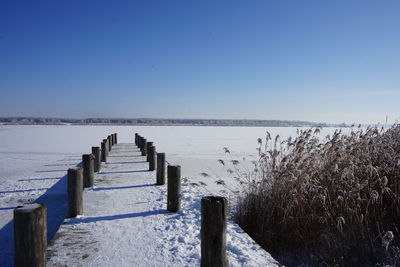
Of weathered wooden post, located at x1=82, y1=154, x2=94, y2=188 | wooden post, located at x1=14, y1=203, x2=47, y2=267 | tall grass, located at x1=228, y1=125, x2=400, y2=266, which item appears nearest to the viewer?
wooden post, located at x1=14, y1=203, x2=47, y2=267

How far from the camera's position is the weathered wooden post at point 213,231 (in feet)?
8.80

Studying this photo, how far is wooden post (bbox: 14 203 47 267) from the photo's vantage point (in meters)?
2.61

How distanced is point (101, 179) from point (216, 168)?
5.72 m

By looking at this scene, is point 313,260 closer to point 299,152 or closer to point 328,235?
point 328,235

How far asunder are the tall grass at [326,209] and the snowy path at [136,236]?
2.89 ft

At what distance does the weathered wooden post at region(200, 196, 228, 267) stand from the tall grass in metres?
1.93

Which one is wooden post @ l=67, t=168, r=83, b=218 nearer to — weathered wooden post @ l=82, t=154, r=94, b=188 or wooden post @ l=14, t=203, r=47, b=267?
wooden post @ l=14, t=203, r=47, b=267

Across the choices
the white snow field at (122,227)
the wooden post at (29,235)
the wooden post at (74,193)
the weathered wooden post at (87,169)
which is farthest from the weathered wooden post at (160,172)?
the wooden post at (29,235)

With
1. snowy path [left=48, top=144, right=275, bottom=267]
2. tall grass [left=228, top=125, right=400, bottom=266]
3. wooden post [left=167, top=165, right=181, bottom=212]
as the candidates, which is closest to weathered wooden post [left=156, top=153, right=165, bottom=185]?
snowy path [left=48, top=144, right=275, bottom=267]

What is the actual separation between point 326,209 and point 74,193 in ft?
12.4

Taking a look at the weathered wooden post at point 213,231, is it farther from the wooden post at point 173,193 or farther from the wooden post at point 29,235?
the wooden post at point 173,193

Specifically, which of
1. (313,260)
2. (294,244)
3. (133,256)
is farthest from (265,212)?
(133,256)

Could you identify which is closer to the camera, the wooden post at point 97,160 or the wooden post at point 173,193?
the wooden post at point 173,193

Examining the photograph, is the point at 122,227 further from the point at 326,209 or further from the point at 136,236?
the point at 326,209
